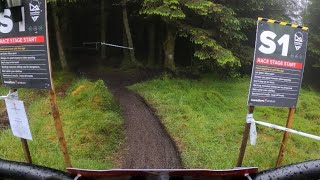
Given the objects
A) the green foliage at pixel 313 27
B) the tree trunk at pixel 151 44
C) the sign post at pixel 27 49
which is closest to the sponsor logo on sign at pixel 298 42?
the sign post at pixel 27 49

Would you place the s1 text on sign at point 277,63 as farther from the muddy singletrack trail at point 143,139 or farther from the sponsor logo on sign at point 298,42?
the muddy singletrack trail at point 143,139

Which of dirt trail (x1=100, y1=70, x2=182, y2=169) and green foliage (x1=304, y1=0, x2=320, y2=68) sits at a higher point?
green foliage (x1=304, y1=0, x2=320, y2=68)

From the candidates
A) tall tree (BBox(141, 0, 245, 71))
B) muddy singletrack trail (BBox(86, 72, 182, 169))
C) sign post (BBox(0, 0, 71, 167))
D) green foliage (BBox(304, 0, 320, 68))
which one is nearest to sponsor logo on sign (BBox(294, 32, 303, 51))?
muddy singletrack trail (BBox(86, 72, 182, 169))

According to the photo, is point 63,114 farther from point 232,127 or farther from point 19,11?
point 19,11

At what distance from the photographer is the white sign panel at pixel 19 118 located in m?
6.13

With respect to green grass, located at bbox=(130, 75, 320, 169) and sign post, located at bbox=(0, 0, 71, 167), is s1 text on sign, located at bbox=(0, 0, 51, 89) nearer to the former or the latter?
sign post, located at bbox=(0, 0, 71, 167)

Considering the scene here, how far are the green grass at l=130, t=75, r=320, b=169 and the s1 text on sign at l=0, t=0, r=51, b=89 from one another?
169 inches

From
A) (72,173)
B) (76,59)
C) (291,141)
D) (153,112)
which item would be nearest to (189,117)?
(153,112)

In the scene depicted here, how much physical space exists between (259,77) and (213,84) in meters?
8.83

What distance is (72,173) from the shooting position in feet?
7.69

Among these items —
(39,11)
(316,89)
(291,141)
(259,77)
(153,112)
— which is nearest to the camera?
(39,11)

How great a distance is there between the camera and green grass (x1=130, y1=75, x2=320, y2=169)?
30.5ft

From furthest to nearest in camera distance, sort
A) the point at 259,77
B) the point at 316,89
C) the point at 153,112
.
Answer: the point at 316,89 → the point at 153,112 → the point at 259,77

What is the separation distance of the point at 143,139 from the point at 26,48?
494 cm
